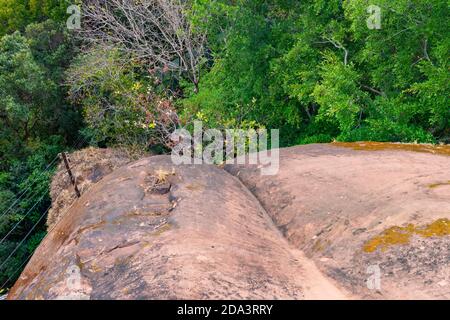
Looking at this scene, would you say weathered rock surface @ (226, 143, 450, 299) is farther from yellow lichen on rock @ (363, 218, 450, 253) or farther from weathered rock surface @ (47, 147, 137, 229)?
weathered rock surface @ (47, 147, 137, 229)

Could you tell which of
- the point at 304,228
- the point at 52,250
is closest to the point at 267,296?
the point at 304,228

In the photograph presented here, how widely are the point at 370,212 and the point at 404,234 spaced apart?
2.06 ft

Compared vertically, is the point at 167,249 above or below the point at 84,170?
above

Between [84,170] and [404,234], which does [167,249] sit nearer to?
[404,234]

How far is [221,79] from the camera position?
15.4 m

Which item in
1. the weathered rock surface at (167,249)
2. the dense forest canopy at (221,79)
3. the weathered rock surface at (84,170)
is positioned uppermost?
the dense forest canopy at (221,79)

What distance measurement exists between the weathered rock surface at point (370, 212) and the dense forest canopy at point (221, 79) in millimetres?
3493

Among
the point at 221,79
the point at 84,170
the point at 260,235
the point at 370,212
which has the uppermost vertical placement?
the point at 221,79

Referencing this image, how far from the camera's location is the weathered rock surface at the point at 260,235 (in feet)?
13.1

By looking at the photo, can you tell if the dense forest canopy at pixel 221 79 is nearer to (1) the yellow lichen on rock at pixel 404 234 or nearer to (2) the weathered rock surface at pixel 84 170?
(2) the weathered rock surface at pixel 84 170

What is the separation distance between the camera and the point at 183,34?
17.1m

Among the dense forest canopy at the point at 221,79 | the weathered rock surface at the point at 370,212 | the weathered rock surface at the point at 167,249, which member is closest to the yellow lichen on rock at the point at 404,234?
the weathered rock surface at the point at 370,212

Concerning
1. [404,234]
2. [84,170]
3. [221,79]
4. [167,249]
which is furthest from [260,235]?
[84,170]
